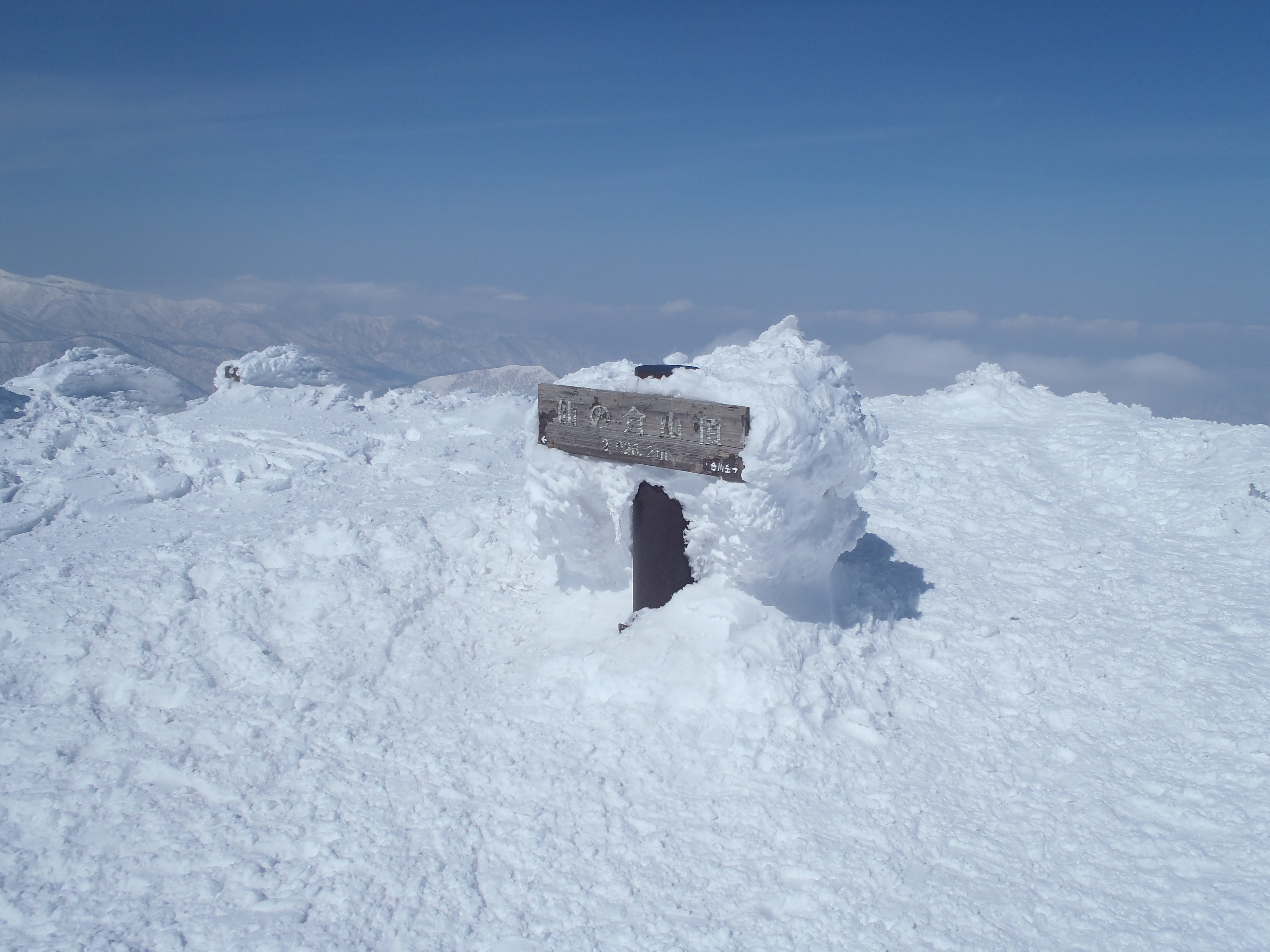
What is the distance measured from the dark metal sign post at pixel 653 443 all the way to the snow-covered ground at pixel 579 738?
446mm

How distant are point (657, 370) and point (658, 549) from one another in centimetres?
183

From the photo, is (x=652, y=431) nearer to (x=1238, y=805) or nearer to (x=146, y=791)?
(x=146, y=791)

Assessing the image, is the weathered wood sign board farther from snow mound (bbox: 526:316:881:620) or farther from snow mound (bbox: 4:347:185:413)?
snow mound (bbox: 4:347:185:413)

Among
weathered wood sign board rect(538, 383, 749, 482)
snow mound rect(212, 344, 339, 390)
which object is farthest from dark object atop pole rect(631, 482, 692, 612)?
snow mound rect(212, 344, 339, 390)

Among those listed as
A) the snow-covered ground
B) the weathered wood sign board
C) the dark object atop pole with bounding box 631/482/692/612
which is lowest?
the snow-covered ground

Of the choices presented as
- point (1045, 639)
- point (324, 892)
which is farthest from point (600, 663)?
point (1045, 639)

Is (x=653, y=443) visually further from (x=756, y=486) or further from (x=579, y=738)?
(x=579, y=738)

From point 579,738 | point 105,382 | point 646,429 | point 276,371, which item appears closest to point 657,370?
point 646,429

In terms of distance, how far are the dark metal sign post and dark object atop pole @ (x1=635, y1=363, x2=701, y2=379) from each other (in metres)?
0.01

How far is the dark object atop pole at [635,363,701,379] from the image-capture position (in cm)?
768

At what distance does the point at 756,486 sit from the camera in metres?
7.12

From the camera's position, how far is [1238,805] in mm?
6152

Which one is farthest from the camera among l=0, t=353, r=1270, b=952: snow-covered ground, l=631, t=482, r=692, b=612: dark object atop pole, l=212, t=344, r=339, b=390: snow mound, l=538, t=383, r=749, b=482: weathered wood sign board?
l=212, t=344, r=339, b=390: snow mound

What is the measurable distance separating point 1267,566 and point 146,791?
13.2 meters
